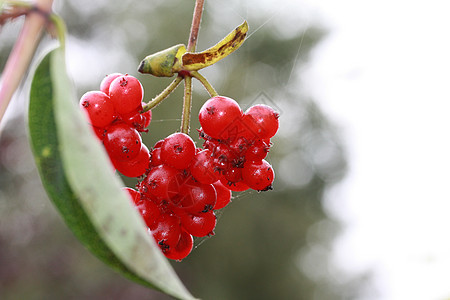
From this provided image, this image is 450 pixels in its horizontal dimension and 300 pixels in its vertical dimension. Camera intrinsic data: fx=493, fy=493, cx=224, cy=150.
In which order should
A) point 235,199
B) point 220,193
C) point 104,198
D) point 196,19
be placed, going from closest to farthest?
point 104,198 → point 196,19 → point 220,193 → point 235,199

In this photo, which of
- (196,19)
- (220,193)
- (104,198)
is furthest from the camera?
(220,193)

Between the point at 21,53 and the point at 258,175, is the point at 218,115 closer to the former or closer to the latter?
the point at 258,175

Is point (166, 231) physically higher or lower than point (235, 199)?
lower

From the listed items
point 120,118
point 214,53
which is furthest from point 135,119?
point 214,53

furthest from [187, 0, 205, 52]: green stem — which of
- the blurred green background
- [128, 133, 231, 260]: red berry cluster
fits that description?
the blurred green background

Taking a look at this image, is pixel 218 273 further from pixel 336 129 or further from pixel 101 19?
pixel 101 19

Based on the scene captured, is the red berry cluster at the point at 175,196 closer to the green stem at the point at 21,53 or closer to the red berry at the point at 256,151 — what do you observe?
the red berry at the point at 256,151

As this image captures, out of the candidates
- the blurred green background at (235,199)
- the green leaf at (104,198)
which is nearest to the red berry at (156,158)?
the green leaf at (104,198)
